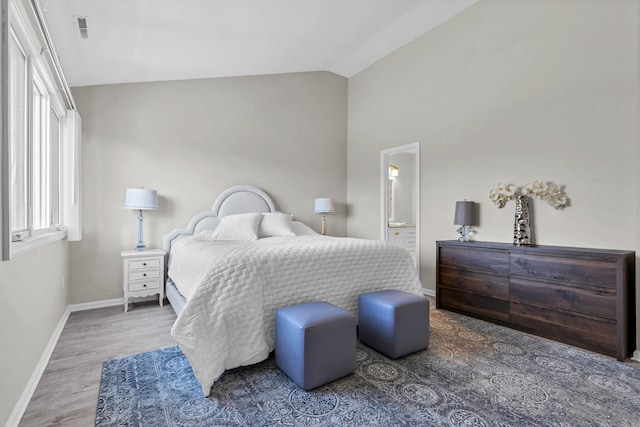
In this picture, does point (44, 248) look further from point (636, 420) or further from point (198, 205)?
point (636, 420)

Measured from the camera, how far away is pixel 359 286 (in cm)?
271

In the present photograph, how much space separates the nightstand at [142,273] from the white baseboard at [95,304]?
36cm

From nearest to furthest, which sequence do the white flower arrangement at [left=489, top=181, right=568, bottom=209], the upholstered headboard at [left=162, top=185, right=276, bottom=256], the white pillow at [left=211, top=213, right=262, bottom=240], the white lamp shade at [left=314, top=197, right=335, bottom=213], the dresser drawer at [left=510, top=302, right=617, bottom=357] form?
the dresser drawer at [left=510, top=302, right=617, bottom=357], the white flower arrangement at [left=489, top=181, right=568, bottom=209], the white pillow at [left=211, top=213, right=262, bottom=240], the upholstered headboard at [left=162, top=185, right=276, bottom=256], the white lamp shade at [left=314, top=197, right=335, bottom=213]

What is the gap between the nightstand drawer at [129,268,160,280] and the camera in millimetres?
3443

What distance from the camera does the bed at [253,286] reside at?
1954 millimetres

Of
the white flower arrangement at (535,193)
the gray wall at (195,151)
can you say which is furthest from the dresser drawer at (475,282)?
the gray wall at (195,151)

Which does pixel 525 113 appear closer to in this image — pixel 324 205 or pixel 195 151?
pixel 324 205

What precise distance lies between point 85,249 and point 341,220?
353 centimetres

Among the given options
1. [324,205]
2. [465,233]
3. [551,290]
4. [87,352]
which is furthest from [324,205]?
[87,352]

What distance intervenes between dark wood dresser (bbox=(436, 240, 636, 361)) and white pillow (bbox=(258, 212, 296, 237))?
1939 mm

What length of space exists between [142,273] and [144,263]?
0.11m

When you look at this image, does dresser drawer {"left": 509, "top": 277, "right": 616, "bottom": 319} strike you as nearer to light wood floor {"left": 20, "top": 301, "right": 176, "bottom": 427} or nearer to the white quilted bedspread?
the white quilted bedspread

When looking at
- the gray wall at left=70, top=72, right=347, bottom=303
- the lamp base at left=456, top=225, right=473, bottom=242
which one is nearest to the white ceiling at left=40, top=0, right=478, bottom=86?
the gray wall at left=70, top=72, right=347, bottom=303

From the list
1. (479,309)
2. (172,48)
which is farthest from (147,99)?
(479,309)
